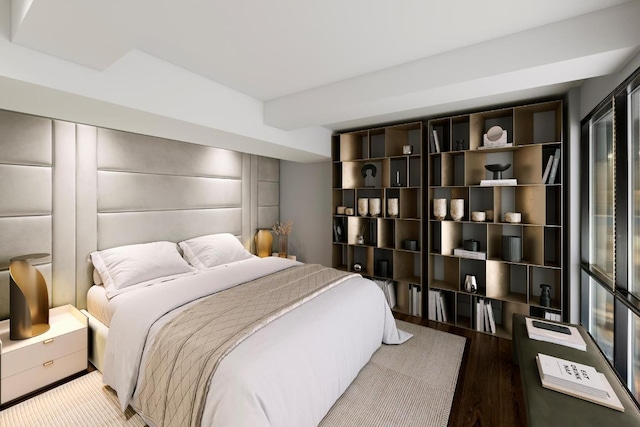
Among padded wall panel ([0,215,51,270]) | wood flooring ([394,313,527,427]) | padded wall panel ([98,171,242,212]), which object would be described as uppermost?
padded wall panel ([98,171,242,212])

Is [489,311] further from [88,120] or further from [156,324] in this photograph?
[88,120]

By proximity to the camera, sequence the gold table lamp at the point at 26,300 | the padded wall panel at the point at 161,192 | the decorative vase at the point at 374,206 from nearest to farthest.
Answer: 1. the gold table lamp at the point at 26,300
2. the padded wall panel at the point at 161,192
3. the decorative vase at the point at 374,206

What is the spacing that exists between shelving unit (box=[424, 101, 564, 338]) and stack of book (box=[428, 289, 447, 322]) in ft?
0.20

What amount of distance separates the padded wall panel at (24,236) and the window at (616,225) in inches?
165

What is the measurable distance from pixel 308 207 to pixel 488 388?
10.2 ft

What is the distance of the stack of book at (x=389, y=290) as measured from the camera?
3.68 meters

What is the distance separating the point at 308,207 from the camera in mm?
4566

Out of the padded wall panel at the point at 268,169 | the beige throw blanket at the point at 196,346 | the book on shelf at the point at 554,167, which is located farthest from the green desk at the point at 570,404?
the padded wall panel at the point at 268,169

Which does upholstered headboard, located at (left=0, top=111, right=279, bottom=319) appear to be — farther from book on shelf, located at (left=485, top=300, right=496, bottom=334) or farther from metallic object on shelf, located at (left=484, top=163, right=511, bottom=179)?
book on shelf, located at (left=485, top=300, right=496, bottom=334)

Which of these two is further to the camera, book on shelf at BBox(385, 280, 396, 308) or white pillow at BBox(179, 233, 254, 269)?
book on shelf at BBox(385, 280, 396, 308)

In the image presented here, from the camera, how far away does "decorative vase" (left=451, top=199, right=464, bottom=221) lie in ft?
10.5

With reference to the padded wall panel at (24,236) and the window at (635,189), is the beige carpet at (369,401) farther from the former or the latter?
the window at (635,189)

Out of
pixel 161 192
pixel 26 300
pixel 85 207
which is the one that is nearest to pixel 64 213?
pixel 85 207

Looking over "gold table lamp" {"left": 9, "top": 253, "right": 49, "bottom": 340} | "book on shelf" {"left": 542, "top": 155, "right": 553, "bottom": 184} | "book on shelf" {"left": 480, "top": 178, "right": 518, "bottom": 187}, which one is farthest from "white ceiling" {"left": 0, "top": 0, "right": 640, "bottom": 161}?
"gold table lamp" {"left": 9, "top": 253, "right": 49, "bottom": 340}
